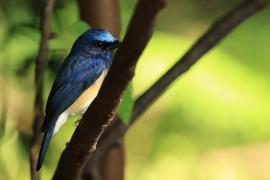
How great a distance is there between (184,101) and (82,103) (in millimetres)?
549

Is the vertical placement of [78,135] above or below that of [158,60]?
above

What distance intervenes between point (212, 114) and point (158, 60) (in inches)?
5.0

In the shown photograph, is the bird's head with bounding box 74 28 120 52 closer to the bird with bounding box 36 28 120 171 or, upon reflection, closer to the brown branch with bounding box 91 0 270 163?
the bird with bounding box 36 28 120 171

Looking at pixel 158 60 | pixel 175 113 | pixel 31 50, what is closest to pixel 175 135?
pixel 175 113

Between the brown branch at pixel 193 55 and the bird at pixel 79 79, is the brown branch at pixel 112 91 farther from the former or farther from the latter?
the brown branch at pixel 193 55

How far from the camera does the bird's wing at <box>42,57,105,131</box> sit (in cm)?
59

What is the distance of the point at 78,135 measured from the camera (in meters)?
0.49

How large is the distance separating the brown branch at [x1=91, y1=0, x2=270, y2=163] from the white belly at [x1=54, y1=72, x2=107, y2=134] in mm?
191

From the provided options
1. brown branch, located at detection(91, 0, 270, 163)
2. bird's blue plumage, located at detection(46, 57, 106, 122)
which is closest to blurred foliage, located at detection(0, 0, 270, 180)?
brown branch, located at detection(91, 0, 270, 163)

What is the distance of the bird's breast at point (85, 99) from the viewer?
23.1 inches

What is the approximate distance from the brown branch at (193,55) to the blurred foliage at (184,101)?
200 millimetres

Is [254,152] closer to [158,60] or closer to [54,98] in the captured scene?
[158,60]

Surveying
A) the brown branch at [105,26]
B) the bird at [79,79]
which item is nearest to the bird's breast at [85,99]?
the bird at [79,79]

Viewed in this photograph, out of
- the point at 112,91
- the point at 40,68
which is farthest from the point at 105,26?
the point at 112,91
